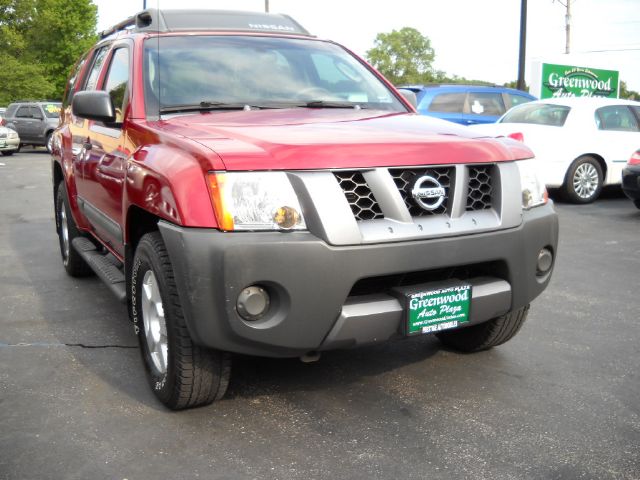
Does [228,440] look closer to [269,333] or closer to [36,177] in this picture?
[269,333]

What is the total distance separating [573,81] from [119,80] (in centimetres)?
2278

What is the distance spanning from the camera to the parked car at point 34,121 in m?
25.1

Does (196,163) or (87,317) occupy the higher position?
(196,163)

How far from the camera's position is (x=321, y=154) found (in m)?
3.03

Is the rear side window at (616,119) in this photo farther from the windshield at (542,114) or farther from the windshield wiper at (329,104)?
the windshield wiper at (329,104)

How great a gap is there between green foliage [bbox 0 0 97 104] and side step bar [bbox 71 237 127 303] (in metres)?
47.8

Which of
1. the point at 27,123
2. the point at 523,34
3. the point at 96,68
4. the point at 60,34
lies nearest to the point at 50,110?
the point at 27,123

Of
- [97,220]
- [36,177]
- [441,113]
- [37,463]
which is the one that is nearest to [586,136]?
[441,113]

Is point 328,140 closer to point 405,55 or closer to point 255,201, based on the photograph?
point 255,201

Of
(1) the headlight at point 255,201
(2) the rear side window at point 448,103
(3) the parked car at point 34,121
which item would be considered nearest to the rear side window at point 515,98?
(2) the rear side window at point 448,103

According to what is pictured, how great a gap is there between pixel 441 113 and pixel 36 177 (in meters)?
8.73

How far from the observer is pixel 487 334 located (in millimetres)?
4098

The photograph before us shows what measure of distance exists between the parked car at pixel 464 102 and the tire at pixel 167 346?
33.2ft

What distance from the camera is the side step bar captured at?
4219 millimetres
